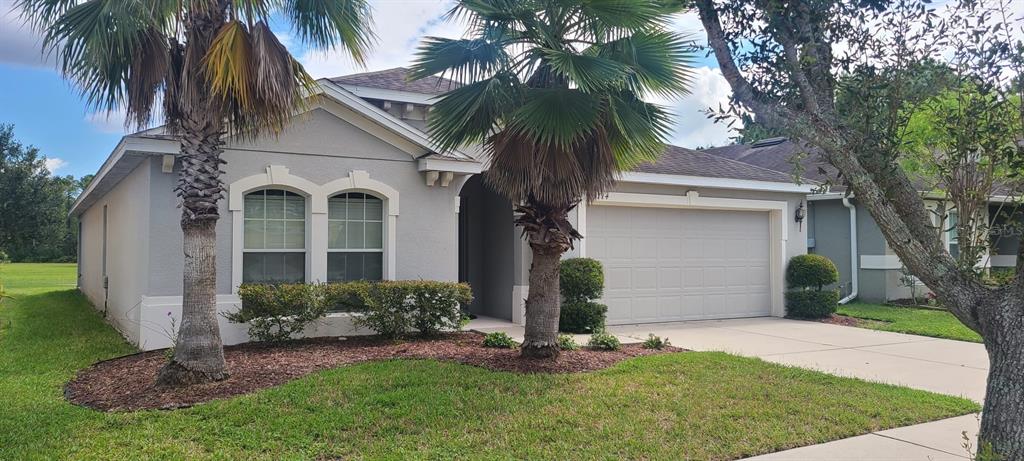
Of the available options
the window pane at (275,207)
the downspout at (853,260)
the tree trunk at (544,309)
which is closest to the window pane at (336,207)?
the window pane at (275,207)

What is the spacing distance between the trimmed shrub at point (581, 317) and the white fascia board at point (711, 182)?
245 cm

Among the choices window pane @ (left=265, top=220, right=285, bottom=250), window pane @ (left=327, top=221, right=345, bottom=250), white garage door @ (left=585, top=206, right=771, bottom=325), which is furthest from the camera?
white garage door @ (left=585, top=206, right=771, bottom=325)

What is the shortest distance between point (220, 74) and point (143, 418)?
3.26 m

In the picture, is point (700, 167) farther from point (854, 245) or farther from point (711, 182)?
point (854, 245)

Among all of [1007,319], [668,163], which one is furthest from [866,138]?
[668,163]

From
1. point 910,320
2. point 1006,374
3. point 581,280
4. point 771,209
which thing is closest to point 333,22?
point 581,280

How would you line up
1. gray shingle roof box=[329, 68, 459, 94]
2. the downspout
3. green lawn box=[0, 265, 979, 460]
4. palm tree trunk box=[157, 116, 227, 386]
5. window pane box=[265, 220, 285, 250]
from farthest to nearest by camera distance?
the downspout, gray shingle roof box=[329, 68, 459, 94], window pane box=[265, 220, 285, 250], palm tree trunk box=[157, 116, 227, 386], green lawn box=[0, 265, 979, 460]

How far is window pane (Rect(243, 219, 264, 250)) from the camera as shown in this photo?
952 cm

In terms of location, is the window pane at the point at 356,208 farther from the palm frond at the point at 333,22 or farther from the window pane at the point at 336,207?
the palm frond at the point at 333,22

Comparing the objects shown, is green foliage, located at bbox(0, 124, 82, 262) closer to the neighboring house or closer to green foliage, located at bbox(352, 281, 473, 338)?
green foliage, located at bbox(352, 281, 473, 338)

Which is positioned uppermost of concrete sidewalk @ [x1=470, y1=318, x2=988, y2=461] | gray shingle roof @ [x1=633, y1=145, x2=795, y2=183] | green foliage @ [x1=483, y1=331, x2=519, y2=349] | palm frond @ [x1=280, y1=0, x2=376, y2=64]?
palm frond @ [x1=280, y1=0, x2=376, y2=64]

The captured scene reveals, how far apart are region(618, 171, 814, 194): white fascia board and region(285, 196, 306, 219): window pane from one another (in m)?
5.59

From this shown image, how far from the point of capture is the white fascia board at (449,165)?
34.1ft

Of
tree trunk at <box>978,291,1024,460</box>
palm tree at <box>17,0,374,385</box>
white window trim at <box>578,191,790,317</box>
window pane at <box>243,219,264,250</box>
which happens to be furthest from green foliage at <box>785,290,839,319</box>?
palm tree at <box>17,0,374,385</box>
